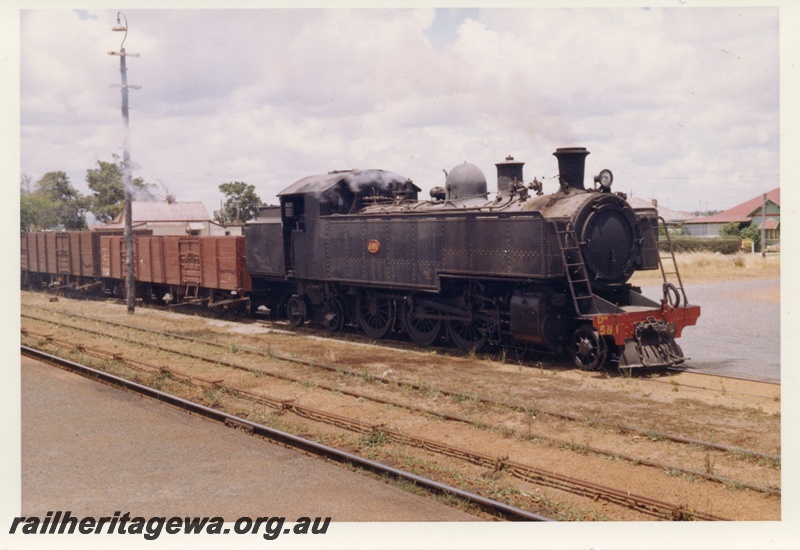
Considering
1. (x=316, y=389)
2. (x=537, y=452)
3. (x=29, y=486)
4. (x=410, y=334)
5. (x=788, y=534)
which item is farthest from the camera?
(x=410, y=334)

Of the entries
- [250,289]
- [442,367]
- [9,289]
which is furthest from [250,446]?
[250,289]

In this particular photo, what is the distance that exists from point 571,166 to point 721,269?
2625cm

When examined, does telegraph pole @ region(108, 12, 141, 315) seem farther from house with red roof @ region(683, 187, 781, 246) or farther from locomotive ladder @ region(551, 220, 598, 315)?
house with red roof @ region(683, 187, 781, 246)

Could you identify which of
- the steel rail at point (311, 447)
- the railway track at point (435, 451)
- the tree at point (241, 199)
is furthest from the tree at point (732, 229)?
the steel rail at point (311, 447)

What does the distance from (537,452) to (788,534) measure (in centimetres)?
255

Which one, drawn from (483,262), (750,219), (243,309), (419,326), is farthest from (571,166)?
(750,219)

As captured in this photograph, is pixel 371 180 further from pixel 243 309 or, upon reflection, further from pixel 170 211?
pixel 170 211

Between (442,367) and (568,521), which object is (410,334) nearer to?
(442,367)

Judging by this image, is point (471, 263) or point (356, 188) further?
point (356, 188)

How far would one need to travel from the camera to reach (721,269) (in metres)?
35.7

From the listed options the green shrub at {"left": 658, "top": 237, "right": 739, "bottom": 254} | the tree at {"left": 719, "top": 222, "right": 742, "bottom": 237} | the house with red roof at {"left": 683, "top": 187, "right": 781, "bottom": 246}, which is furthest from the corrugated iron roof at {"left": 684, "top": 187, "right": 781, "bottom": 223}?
the green shrub at {"left": 658, "top": 237, "right": 739, "bottom": 254}

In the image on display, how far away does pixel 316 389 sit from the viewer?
10.9 metres

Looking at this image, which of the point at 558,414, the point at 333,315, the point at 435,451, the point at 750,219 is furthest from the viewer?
the point at 750,219

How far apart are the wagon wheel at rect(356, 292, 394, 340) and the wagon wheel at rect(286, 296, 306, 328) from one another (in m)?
1.98
